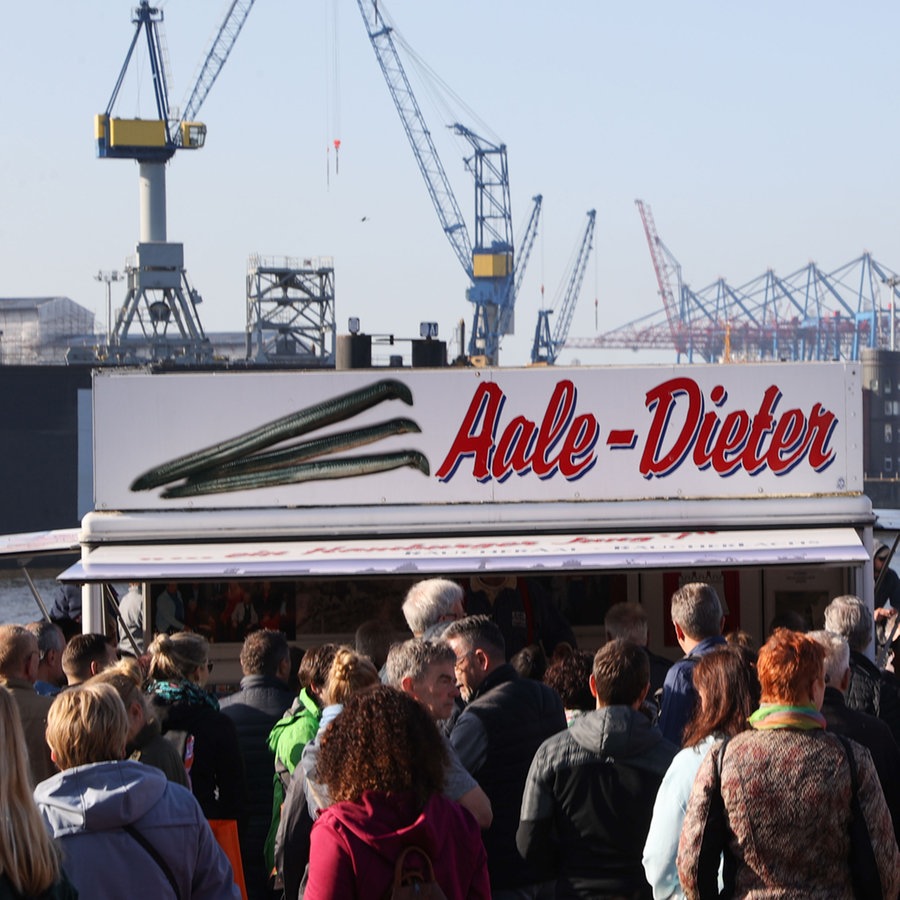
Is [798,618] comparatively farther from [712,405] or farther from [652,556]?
[712,405]

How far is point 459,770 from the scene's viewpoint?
450cm

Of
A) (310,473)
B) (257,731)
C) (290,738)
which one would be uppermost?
(310,473)

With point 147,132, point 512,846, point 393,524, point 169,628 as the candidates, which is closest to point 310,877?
point 512,846

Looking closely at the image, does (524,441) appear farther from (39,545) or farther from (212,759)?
(212,759)

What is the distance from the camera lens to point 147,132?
299ft

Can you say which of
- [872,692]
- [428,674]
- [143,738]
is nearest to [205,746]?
[143,738]

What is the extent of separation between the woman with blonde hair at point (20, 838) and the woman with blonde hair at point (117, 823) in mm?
523

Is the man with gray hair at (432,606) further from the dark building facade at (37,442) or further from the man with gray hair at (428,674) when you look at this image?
the dark building facade at (37,442)

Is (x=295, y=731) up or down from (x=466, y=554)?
down

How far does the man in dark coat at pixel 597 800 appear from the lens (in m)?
4.90

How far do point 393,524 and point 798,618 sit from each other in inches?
116

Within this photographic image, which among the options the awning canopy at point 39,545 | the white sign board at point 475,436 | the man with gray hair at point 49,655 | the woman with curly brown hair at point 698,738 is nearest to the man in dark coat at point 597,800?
the woman with curly brown hair at point 698,738

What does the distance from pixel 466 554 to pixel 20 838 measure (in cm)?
623

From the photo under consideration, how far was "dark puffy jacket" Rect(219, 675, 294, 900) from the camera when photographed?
6.47 metres
